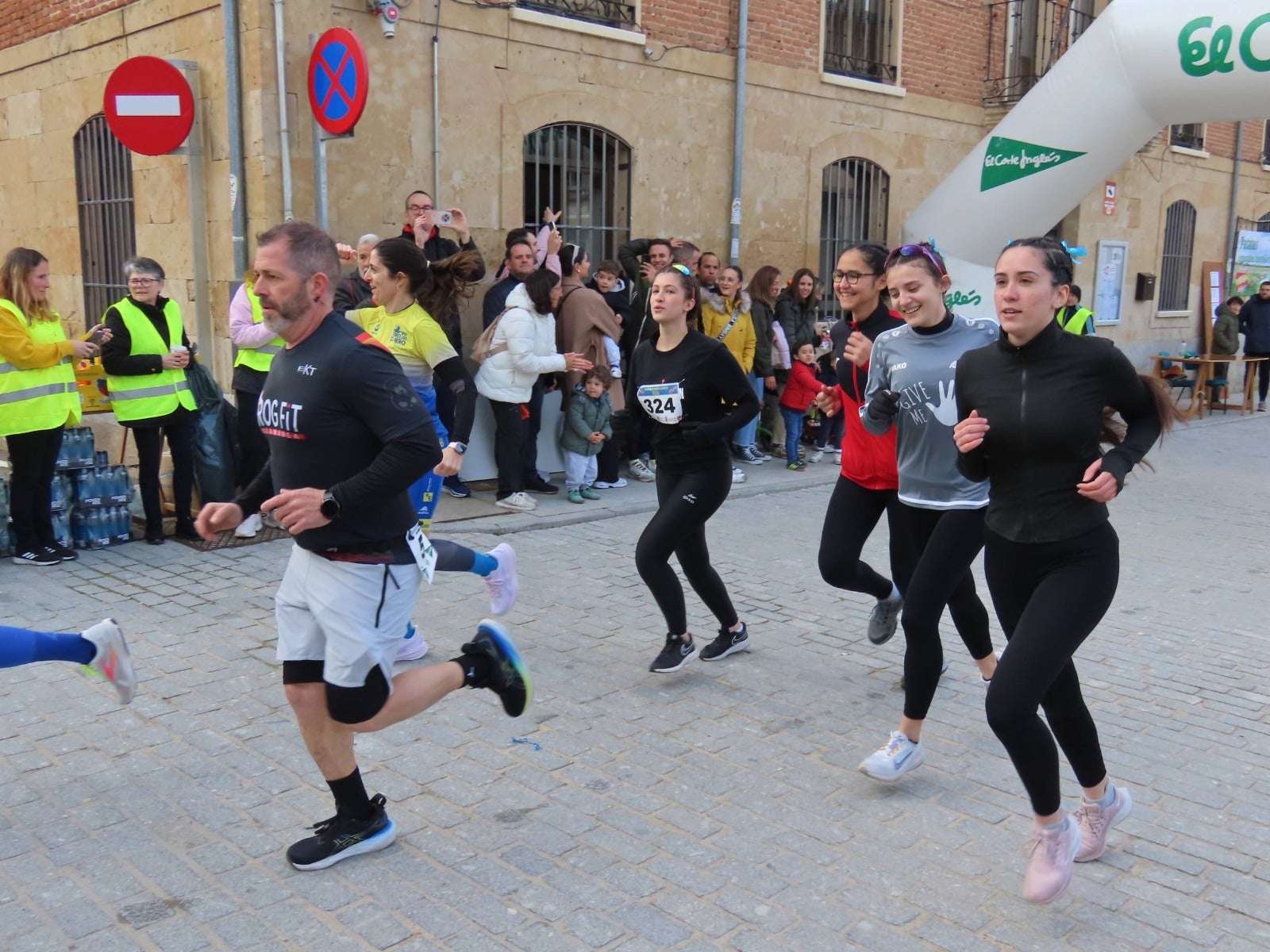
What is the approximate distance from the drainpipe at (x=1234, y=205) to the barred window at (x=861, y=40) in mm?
9407

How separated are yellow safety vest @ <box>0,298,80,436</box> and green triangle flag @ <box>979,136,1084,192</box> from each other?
28.4ft

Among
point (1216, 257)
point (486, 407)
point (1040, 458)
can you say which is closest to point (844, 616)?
point (1040, 458)

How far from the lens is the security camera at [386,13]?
9.09 meters

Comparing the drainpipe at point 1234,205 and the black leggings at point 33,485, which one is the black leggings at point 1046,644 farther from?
the drainpipe at point 1234,205

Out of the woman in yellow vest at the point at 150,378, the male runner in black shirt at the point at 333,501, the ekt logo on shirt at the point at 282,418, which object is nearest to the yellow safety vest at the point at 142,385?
the woman in yellow vest at the point at 150,378

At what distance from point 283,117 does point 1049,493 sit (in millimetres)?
7240

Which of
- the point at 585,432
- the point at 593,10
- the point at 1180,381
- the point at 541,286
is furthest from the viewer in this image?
the point at 1180,381

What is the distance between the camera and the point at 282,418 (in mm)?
3270

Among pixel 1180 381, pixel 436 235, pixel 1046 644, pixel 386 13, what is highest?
pixel 386 13

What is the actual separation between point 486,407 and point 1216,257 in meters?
16.0

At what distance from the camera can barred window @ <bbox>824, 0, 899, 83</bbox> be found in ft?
44.4

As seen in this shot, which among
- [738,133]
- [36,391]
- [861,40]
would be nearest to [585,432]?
[36,391]

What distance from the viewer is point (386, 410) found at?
10.5 ft

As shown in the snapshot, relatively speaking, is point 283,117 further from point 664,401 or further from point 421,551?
point 421,551
